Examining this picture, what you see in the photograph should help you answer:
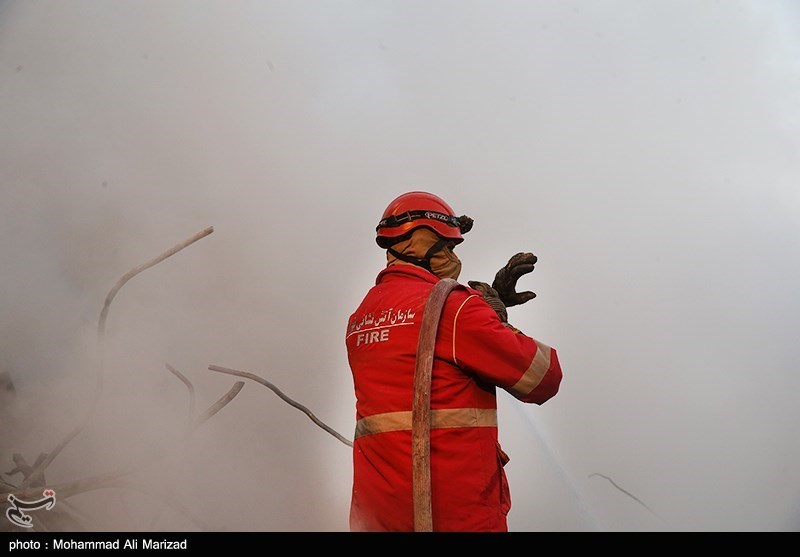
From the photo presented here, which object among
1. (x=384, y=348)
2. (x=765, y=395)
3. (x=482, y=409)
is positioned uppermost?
(x=765, y=395)

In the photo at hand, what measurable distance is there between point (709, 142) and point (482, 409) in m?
2.73

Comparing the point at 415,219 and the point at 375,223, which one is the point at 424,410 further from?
the point at 375,223

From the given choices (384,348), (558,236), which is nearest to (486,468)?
(384,348)

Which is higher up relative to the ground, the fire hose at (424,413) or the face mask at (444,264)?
the face mask at (444,264)

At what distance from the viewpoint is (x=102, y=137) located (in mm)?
3014

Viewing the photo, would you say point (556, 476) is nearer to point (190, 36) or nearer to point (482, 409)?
point (482, 409)

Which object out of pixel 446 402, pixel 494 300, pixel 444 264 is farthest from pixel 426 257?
pixel 446 402

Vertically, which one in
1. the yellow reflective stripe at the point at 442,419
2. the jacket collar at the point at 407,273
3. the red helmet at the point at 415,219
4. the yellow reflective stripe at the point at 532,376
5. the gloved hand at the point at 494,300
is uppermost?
the red helmet at the point at 415,219

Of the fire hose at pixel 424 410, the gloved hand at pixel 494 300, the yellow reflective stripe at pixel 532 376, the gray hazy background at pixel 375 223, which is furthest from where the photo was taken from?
the gray hazy background at pixel 375 223

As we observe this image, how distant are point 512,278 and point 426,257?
260 mm

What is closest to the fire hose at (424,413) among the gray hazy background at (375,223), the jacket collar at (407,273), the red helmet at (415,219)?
the jacket collar at (407,273)

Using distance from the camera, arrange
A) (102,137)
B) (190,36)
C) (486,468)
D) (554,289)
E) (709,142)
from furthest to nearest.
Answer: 1. (709,142)
2. (554,289)
3. (190,36)
4. (102,137)
5. (486,468)

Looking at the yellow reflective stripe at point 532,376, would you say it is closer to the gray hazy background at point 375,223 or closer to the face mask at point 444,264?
the face mask at point 444,264

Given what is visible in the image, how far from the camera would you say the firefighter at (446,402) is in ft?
5.47
